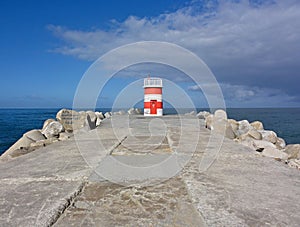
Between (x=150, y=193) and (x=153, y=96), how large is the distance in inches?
426

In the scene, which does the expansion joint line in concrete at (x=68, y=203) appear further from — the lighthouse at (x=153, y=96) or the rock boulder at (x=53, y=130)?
the lighthouse at (x=153, y=96)

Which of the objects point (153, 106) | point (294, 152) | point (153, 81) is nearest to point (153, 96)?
point (153, 106)

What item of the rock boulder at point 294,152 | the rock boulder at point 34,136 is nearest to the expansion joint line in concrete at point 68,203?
the rock boulder at point 294,152

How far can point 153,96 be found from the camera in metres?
13.0

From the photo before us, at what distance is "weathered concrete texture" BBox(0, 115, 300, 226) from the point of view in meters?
1.85

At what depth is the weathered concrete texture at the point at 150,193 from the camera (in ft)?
6.06

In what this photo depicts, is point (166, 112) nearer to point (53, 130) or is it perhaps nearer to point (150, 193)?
point (53, 130)

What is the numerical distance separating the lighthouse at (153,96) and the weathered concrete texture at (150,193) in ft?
30.6

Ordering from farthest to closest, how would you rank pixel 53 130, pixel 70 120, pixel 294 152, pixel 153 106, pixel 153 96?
1. pixel 153 106
2. pixel 153 96
3. pixel 70 120
4. pixel 53 130
5. pixel 294 152

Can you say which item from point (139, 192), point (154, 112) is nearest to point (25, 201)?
point (139, 192)

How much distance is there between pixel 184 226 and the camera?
1.75m

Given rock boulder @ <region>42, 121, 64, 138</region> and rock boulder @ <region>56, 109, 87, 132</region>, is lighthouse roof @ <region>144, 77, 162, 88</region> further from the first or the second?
rock boulder @ <region>42, 121, 64, 138</region>

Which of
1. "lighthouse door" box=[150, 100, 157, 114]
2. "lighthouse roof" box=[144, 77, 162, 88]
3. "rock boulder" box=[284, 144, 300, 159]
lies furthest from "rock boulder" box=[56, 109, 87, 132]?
"rock boulder" box=[284, 144, 300, 159]

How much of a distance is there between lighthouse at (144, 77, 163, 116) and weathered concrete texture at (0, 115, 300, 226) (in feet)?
30.6
